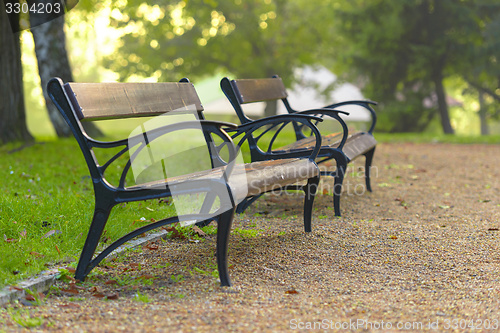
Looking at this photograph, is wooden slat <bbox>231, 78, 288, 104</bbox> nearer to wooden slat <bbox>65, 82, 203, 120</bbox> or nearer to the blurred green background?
wooden slat <bbox>65, 82, 203, 120</bbox>

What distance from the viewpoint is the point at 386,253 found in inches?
138

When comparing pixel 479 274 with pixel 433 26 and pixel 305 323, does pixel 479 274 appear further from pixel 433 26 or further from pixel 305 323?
pixel 433 26

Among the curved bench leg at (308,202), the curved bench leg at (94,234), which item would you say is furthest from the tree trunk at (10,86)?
the curved bench leg at (94,234)

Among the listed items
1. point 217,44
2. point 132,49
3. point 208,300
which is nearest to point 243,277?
point 208,300

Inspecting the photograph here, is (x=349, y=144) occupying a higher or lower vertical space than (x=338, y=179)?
higher

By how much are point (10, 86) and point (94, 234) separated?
6.20 meters

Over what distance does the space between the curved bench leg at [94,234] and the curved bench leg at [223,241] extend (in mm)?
567

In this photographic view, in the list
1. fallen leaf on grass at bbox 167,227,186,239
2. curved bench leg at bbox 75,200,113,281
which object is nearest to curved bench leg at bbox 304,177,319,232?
fallen leaf on grass at bbox 167,227,186,239

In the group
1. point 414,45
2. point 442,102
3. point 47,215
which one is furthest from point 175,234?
point 442,102

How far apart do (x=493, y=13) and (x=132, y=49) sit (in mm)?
14279

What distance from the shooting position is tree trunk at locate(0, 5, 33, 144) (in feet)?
26.7

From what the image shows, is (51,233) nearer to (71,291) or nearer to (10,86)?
(71,291)

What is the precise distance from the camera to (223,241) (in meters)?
2.75

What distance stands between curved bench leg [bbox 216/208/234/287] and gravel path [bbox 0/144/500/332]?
0.22 feet
